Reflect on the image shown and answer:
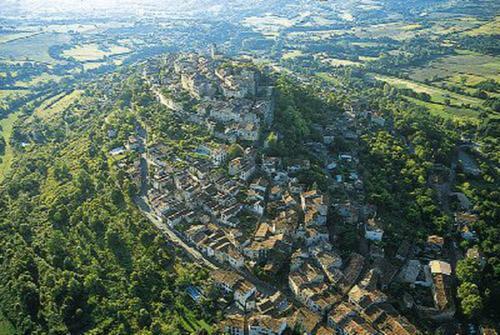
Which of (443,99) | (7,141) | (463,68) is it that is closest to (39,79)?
(7,141)

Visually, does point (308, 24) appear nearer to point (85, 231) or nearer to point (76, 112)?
point (76, 112)

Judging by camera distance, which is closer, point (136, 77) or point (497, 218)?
point (497, 218)

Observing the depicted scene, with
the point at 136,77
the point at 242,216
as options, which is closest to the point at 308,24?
the point at 136,77

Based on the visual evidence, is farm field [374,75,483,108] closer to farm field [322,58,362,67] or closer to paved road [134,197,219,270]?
farm field [322,58,362,67]

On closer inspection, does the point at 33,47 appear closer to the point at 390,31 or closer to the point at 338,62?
the point at 338,62

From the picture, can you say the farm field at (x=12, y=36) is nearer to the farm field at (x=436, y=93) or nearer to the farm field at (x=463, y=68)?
the farm field at (x=436, y=93)

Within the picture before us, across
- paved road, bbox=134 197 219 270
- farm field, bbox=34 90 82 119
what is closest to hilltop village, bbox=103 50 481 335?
paved road, bbox=134 197 219 270
